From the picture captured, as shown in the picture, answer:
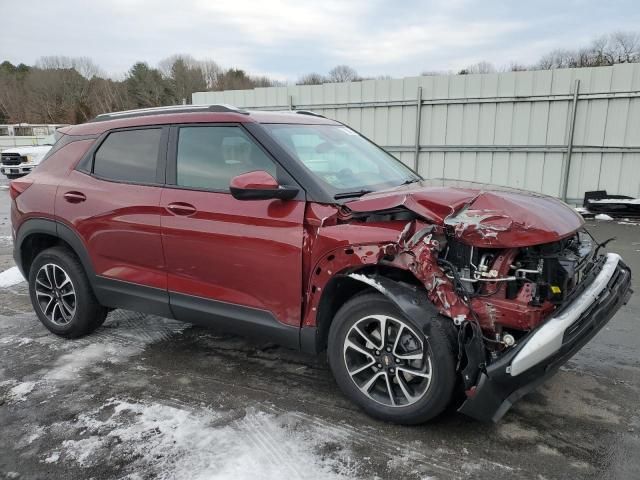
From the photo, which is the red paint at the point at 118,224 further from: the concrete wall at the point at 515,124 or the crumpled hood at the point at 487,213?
the concrete wall at the point at 515,124

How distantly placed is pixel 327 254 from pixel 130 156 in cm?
190

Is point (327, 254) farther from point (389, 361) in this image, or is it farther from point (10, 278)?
point (10, 278)

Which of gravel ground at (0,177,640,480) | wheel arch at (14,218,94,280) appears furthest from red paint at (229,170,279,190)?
wheel arch at (14,218,94,280)

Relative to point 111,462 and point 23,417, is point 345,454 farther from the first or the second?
point 23,417

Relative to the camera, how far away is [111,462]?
2.53m

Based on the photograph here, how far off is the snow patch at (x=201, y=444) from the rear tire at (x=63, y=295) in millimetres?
1285

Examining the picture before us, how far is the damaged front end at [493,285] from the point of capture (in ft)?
7.75

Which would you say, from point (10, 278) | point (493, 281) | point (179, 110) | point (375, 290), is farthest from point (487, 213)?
point (10, 278)

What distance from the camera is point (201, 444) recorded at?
2.65 m

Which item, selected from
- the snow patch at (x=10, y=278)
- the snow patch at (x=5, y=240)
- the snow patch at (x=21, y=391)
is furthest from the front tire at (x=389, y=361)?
the snow patch at (x=5, y=240)

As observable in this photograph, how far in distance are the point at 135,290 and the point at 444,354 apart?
7.88ft

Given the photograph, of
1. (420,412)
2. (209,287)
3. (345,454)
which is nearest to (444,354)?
(420,412)

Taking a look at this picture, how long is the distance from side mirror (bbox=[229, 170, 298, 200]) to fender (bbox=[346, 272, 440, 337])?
687mm

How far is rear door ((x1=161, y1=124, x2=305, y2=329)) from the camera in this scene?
117 inches
